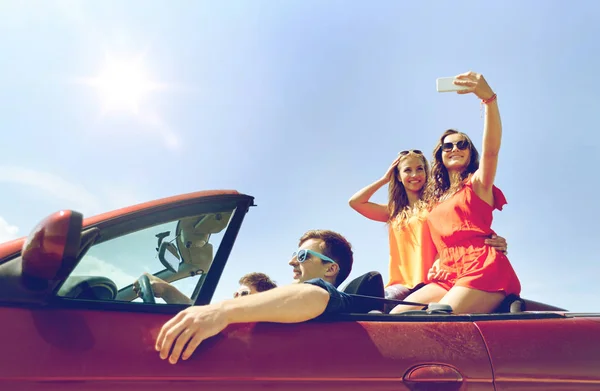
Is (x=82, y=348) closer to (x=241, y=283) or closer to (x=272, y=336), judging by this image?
(x=272, y=336)

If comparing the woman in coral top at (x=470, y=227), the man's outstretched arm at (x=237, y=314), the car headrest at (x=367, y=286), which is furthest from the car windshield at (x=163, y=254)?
the woman in coral top at (x=470, y=227)

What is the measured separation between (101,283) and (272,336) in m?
0.70

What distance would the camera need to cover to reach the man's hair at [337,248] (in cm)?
276

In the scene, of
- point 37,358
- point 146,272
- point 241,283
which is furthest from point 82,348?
point 241,283

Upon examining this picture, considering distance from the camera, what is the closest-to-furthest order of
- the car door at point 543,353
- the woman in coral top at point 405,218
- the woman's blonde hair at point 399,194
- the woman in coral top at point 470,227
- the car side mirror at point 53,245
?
the car side mirror at point 53,245 < the car door at point 543,353 < the woman in coral top at point 470,227 < the woman in coral top at point 405,218 < the woman's blonde hair at point 399,194

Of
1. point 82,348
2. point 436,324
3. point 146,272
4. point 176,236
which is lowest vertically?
point 82,348

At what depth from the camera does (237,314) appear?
1.58 metres

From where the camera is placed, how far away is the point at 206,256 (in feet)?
6.63

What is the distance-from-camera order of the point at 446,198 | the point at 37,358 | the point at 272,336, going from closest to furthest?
the point at 37,358 → the point at 272,336 → the point at 446,198

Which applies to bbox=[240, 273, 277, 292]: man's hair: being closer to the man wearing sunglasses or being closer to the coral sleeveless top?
the coral sleeveless top

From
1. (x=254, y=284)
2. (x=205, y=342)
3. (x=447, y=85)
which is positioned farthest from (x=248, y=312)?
(x=254, y=284)

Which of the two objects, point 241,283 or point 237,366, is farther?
point 241,283

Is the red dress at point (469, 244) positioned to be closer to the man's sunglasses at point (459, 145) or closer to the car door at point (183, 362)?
the man's sunglasses at point (459, 145)

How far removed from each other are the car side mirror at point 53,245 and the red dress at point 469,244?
6.22 ft
